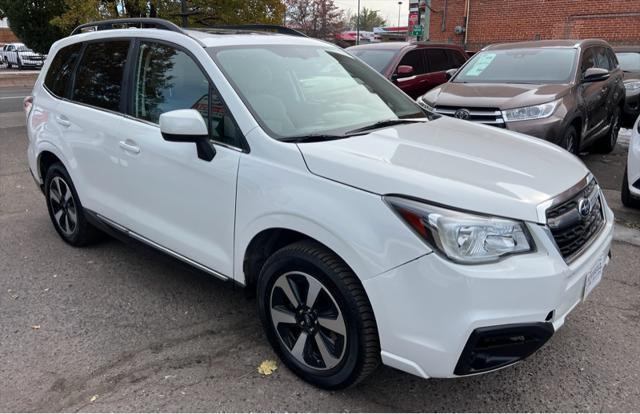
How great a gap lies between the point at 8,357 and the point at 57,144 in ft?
6.14

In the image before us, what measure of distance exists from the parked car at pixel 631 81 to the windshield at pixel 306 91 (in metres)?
7.63

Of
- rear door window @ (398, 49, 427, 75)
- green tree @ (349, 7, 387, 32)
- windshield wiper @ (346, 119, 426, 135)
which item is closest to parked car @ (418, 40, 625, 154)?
rear door window @ (398, 49, 427, 75)

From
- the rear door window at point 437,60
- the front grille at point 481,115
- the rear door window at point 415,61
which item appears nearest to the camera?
the front grille at point 481,115

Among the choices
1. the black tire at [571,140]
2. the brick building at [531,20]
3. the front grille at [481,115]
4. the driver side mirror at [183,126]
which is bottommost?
the black tire at [571,140]

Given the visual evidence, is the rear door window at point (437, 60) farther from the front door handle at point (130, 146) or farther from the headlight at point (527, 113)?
the front door handle at point (130, 146)

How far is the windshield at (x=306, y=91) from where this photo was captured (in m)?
2.95

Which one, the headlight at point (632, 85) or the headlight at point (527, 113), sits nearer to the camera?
the headlight at point (527, 113)

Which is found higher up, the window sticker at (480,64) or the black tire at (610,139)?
the window sticker at (480,64)

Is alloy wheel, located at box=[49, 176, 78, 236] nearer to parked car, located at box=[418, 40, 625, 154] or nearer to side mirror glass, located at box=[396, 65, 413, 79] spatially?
parked car, located at box=[418, 40, 625, 154]

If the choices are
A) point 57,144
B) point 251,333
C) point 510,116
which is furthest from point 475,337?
point 510,116

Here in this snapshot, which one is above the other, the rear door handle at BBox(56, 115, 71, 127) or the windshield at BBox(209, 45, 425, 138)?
the windshield at BBox(209, 45, 425, 138)

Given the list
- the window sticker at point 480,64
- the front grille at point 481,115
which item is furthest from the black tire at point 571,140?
the window sticker at point 480,64

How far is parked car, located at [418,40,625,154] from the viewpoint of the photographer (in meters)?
5.90

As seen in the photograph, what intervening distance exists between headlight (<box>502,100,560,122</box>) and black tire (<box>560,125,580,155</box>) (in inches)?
15.5
